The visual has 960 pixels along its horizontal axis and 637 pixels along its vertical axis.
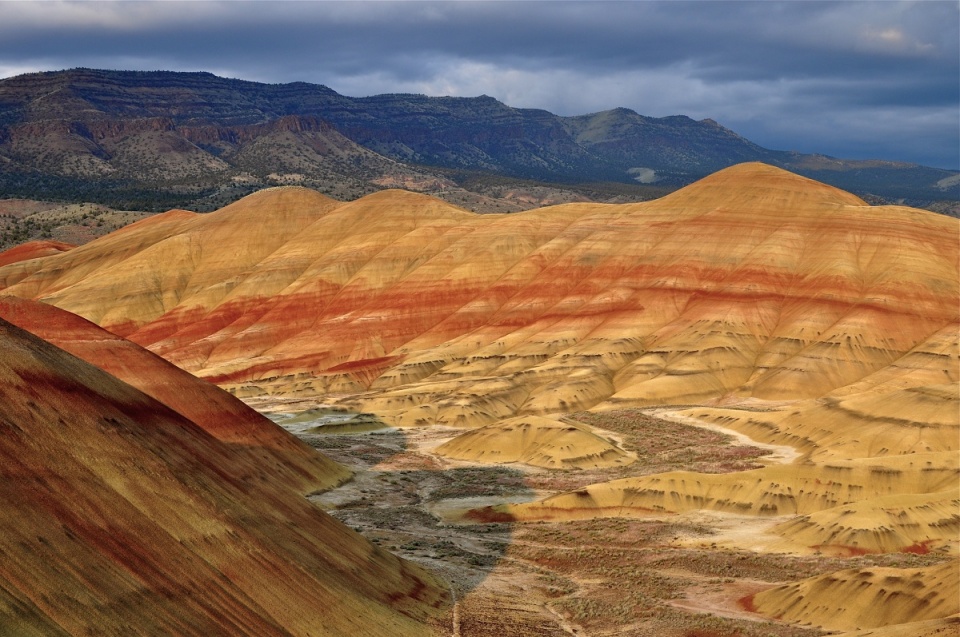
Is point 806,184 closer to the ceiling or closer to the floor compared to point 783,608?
closer to the ceiling

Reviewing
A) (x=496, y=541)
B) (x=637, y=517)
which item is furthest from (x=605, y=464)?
(x=496, y=541)

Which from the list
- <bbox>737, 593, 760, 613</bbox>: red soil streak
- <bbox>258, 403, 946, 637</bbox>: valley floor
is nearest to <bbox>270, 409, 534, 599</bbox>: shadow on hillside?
<bbox>258, 403, 946, 637</bbox>: valley floor

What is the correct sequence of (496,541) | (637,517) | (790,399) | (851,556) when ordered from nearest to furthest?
(851,556), (496,541), (637,517), (790,399)

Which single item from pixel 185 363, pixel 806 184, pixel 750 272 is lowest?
pixel 185 363

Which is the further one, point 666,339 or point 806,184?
point 806,184

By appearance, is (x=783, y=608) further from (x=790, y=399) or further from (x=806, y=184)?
(x=806, y=184)

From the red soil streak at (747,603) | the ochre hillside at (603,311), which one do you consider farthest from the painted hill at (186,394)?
the ochre hillside at (603,311)

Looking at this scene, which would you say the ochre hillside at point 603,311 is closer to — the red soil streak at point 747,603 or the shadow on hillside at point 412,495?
the shadow on hillside at point 412,495
